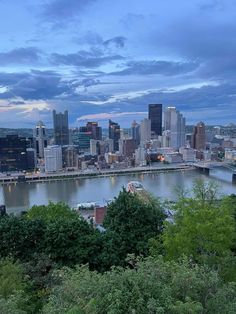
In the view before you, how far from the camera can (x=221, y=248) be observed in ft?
13.0

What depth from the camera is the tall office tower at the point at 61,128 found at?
52.5 meters

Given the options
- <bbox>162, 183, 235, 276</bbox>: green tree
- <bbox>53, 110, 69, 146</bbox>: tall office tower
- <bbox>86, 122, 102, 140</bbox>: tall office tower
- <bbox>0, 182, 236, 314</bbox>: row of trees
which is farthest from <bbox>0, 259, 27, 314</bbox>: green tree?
<bbox>86, 122, 102, 140</bbox>: tall office tower

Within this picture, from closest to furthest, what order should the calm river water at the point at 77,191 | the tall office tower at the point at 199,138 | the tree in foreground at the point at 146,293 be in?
1. the tree in foreground at the point at 146,293
2. the calm river water at the point at 77,191
3. the tall office tower at the point at 199,138

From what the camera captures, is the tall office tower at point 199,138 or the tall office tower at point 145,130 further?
the tall office tower at point 145,130

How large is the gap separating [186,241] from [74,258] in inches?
71.9

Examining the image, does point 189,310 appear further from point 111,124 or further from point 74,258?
point 111,124

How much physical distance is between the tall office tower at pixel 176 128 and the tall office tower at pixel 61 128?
17726 millimetres

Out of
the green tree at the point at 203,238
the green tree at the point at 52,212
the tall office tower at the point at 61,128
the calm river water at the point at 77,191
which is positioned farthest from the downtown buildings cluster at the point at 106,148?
the green tree at the point at 203,238

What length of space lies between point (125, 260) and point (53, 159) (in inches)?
1196

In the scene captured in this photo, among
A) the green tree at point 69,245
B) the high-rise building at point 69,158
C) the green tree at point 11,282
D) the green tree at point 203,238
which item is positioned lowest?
the high-rise building at point 69,158

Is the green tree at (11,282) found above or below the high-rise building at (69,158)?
above

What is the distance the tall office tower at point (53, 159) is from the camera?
3311cm

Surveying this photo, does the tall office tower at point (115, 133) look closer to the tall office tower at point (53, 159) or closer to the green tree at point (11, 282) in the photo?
the tall office tower at point (53, 159)

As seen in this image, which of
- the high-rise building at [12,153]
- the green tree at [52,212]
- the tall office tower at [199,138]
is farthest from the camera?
the tall office tower at [199,138]
